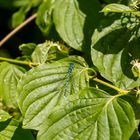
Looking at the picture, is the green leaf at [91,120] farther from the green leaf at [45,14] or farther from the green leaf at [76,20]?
the green leaf at [45,14]

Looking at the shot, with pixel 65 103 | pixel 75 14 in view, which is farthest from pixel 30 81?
pixel 75 14

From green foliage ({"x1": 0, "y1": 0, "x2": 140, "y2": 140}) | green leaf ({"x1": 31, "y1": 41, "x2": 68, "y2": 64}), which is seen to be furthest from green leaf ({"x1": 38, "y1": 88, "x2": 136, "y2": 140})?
green leaf ({"x1": 31, "y1": 41, "x2": 68, "y2": 64})

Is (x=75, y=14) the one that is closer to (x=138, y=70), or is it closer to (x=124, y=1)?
(x=124, y=1)

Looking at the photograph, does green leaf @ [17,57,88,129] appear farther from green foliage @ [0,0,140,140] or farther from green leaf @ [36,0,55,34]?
green leaf @ [36,0,55,34]

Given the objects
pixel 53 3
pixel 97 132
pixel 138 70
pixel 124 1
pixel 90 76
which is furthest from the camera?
pixel 53 3

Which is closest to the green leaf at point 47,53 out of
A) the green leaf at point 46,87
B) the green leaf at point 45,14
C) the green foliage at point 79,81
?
the green foliage at point 79,81

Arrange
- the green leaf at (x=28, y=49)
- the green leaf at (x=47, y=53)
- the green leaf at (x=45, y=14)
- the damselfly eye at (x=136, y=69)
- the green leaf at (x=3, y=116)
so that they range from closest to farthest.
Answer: the damselfly eye at (x=136, y=69)
the green leaf at (x=3, y=116)
the green leaf at (x=47, y=53)
the green leaf at (x=28, y=49)
the green leaf at (x=45, y=14)

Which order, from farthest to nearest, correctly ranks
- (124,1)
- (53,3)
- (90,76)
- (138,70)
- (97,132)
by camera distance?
(53,3) → (124,1) → (90,76) → (138,70) → (97,132)
